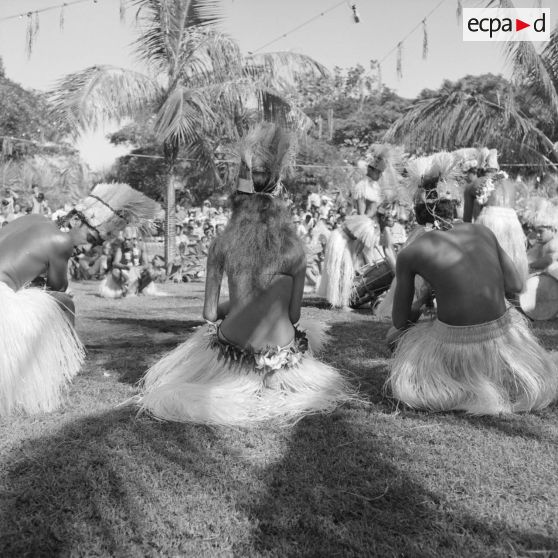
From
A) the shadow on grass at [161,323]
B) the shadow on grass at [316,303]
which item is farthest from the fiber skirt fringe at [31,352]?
the shadow on grass at [316,303]

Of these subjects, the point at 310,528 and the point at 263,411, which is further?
the point at 263,411

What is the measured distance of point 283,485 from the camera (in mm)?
2330

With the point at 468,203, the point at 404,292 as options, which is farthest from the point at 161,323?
the point at 404,292

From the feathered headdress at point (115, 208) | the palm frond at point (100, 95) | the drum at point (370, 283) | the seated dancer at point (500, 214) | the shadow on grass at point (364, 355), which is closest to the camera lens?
the shadow on grass at point (364, 355)

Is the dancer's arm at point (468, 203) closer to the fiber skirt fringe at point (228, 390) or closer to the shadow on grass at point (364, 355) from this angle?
the shadow on grass at point (364, 355)

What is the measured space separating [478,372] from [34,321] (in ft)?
7.67

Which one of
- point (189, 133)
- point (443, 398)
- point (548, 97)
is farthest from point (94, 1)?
point (443, 398)

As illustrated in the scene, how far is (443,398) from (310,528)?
1.33m

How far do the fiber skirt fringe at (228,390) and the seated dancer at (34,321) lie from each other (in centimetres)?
52

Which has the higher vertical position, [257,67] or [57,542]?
[257,67]

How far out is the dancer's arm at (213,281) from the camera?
11.1 feet

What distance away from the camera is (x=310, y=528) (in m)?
2.00

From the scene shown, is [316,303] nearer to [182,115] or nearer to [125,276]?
[125,276]

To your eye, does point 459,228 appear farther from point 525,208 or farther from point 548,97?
point 548,97
